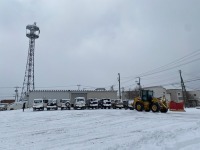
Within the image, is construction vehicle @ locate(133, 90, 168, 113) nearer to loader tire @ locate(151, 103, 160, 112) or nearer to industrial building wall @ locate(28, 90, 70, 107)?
loader tire @ locate(151, 103, 160, 112)

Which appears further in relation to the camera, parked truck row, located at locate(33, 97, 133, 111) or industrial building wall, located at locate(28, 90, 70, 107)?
industrial building wall, located at locate(28, 90, 70, 107)

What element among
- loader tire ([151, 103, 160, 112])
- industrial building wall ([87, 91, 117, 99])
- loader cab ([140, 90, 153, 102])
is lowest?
loader tire ([151, 103, 160, 112])

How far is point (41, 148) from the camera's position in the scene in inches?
363

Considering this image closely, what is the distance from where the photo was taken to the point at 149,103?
25.2 m

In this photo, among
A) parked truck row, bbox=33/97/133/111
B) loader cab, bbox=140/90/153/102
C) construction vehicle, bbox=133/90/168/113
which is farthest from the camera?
parked truck row, bbox=33/97/133/111

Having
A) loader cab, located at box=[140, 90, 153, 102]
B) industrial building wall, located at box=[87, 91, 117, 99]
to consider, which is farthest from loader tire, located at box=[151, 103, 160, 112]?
industrial building wall, located at box=[87, 91, 117, 99]

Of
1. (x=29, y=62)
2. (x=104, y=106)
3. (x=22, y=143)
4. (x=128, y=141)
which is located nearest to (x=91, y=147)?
(x=128, y=141)

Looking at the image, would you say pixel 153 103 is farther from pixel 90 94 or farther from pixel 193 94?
pixel 193 94

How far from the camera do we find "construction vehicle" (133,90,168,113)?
24.0 meters

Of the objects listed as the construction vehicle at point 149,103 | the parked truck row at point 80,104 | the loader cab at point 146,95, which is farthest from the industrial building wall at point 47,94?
the loader cab at point 146,95

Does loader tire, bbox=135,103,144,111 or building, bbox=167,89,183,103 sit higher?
building, bbox=167,89,183,103

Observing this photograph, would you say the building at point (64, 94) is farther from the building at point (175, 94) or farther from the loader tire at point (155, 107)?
the building at point (175, 94)

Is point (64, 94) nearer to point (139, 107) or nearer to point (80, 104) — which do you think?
point (80, 104)

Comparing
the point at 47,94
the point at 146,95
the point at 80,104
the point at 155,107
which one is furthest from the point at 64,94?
the point at 155,107
